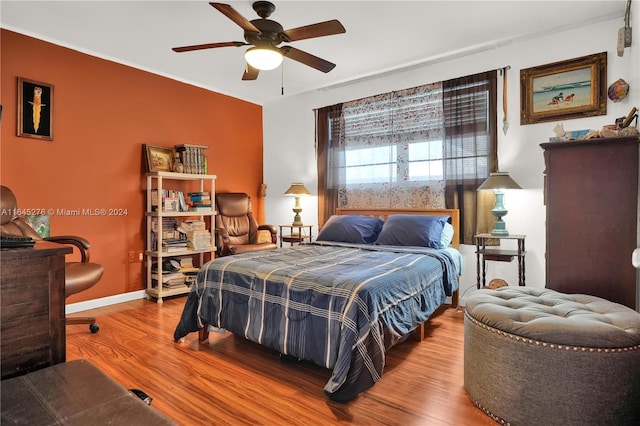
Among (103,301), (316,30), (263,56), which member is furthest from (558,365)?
(103,301)

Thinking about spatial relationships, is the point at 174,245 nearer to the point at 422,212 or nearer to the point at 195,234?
the point at 195,234

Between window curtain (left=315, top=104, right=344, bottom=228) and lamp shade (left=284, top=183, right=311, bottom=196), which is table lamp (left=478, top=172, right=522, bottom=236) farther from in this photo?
lamp shade (left=284, top=183, right=311, bottom=196)

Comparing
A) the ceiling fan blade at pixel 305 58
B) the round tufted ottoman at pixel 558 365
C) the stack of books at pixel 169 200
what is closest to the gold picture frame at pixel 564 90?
the ceiling fan blade at pixel 305 58

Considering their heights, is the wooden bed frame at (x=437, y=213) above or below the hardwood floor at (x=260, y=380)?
above

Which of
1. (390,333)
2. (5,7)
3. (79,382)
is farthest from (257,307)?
(5,7)

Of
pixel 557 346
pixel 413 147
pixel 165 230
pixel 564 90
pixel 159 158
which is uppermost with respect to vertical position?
pixel 564 90

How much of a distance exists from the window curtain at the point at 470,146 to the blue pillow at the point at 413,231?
1.05ft

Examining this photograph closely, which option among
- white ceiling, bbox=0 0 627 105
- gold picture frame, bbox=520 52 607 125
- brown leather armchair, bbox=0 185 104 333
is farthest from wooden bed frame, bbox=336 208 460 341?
brown leather armchair, bbox=0 185 104 333

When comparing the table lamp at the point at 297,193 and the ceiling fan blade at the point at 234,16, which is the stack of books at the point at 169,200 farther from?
the ceiling fan blade at the point at 234,16

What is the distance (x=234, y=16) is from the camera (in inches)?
89.1

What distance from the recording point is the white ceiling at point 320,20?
2838 millimetres

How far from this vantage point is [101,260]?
3.77 m

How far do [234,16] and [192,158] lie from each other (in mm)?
2374

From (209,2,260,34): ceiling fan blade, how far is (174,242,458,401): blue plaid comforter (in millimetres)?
1628
